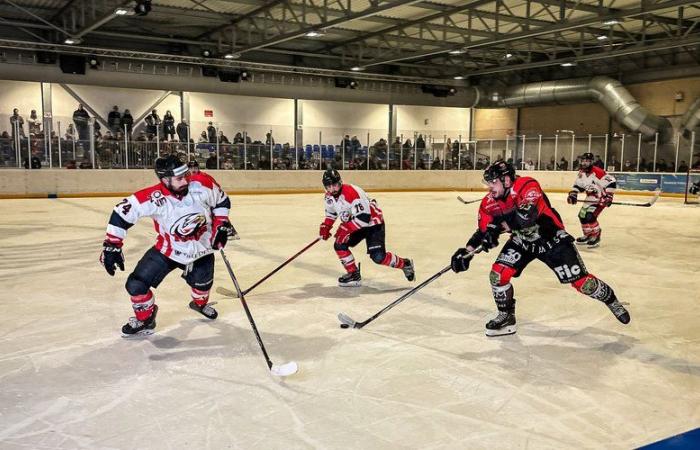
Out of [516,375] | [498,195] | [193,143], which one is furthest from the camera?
[193,143]

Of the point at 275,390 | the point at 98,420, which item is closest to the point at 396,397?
the point at 275,390

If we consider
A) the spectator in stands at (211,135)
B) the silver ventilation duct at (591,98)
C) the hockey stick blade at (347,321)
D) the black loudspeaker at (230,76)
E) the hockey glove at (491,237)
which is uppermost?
the black loudspeaker at (230,76)

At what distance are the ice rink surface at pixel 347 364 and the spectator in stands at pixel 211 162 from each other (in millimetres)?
10119

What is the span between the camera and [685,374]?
10.5 feet

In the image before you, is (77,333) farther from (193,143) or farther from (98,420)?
(193,143)

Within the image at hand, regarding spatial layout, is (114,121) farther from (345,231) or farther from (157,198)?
(157,198)

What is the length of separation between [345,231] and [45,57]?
47.7ft

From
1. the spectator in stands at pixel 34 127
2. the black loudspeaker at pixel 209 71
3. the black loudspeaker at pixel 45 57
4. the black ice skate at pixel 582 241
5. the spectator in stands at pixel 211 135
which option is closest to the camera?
the black ice skate at pixel 582 241

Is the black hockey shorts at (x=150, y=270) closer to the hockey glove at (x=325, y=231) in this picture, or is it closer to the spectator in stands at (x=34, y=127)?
the hockey glove at (x=325, y=231)

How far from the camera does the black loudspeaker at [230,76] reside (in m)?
18.7

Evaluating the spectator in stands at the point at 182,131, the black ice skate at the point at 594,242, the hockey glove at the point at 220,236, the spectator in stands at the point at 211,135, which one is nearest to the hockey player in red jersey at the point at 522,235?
the hockey glove at the point at 220,236

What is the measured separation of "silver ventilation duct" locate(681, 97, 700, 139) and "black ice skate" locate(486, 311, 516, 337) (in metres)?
16.6

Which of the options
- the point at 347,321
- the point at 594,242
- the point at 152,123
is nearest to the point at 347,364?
the point at 347,321

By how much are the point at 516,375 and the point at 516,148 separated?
19.3 meters
